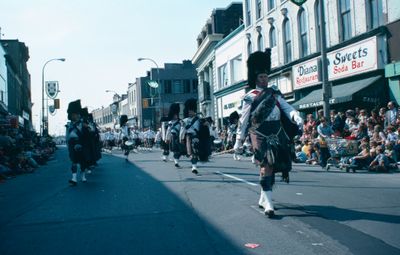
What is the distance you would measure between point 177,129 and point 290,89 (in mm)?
14199

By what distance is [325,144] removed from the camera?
47.6 ft

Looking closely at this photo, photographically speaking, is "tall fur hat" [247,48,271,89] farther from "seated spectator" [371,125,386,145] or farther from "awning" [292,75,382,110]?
"awning" [292,75,382,110]

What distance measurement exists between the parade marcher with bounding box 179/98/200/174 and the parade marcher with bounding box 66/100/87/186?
304 centimetres

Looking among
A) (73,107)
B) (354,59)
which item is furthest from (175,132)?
(354,59)

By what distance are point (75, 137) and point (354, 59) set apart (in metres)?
14.2

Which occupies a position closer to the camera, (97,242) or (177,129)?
(97,242)

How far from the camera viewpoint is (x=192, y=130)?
13570mm

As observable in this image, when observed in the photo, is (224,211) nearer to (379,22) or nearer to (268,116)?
(268,116)

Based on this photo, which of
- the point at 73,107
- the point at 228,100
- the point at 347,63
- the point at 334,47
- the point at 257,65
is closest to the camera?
the point at 257,65

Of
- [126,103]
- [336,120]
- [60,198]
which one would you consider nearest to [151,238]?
[60,198]

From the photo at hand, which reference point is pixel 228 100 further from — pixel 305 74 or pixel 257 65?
pixel 257 65

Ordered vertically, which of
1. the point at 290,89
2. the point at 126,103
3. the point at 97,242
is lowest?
the point at 97,242

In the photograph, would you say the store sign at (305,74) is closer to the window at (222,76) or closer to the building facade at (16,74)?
the window at (222,76)

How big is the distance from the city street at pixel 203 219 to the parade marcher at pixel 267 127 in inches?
Answer: 24.5
